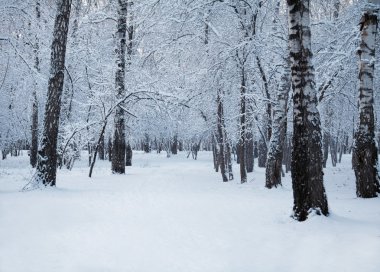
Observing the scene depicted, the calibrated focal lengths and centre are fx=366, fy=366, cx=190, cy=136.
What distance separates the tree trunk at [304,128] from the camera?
18.9 feet

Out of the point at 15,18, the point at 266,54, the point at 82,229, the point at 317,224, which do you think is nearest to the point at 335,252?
the point at 317,224

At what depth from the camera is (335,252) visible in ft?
13.3

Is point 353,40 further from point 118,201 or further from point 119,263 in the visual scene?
point 119,263

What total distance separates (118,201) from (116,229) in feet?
9.17

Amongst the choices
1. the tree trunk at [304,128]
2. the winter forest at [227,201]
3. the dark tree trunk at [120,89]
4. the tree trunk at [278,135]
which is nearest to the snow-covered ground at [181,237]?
the winter forest at [227,201]

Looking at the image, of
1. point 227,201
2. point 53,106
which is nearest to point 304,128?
point 227,201

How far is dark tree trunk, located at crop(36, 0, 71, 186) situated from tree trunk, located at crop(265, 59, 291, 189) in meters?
6.49

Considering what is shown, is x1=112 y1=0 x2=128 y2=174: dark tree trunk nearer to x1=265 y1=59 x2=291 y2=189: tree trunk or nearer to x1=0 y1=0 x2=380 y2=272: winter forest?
x1=0 y1=0 x2=380 y2=272: winter forest

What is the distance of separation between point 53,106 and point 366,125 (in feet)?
26.1

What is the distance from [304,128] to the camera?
19.1 feet

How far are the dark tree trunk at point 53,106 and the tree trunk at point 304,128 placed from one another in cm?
650

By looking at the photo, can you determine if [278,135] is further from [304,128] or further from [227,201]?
[304,128]

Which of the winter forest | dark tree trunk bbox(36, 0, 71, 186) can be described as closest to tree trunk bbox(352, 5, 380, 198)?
the winter forest

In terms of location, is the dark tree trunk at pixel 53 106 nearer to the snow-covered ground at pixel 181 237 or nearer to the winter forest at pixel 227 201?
the winter forest at pixel 227 201
